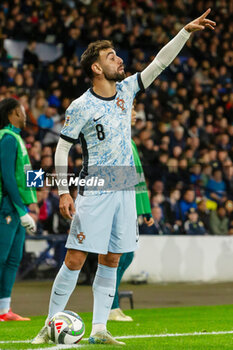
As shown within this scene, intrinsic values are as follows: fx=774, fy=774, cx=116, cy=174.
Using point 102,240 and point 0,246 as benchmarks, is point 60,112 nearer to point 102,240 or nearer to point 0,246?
point 0,246

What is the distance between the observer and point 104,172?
230 inches

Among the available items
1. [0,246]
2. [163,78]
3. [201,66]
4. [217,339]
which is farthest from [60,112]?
[217,339]

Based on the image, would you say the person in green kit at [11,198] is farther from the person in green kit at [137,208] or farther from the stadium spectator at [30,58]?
the stadium spectator at [30,58]

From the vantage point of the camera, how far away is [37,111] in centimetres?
1697

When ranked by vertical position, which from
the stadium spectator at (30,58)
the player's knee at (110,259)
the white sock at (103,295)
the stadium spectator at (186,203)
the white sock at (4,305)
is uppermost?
the stadium spectator at (30,58)

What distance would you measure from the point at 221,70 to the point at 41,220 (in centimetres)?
1008

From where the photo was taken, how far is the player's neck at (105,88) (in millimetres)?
5973

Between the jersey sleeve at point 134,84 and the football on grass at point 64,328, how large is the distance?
5.94ft

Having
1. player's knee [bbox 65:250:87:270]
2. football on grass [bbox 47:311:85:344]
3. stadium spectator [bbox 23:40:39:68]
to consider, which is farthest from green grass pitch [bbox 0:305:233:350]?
stadium spectator [bbox 23:40:39:68]

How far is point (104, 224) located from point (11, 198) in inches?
98.9

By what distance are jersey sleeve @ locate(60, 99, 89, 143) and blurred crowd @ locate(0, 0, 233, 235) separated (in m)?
8.26

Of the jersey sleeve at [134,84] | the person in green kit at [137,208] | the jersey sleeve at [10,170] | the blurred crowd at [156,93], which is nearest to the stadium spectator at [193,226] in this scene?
the blurred crowd at [156,93]

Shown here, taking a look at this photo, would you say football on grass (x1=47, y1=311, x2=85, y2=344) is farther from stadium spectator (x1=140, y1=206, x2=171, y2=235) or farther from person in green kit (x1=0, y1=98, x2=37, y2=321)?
stadium spectator (x1=140, y1=206, x2=171, y2=235)

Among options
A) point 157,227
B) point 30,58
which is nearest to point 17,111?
point 157,227
